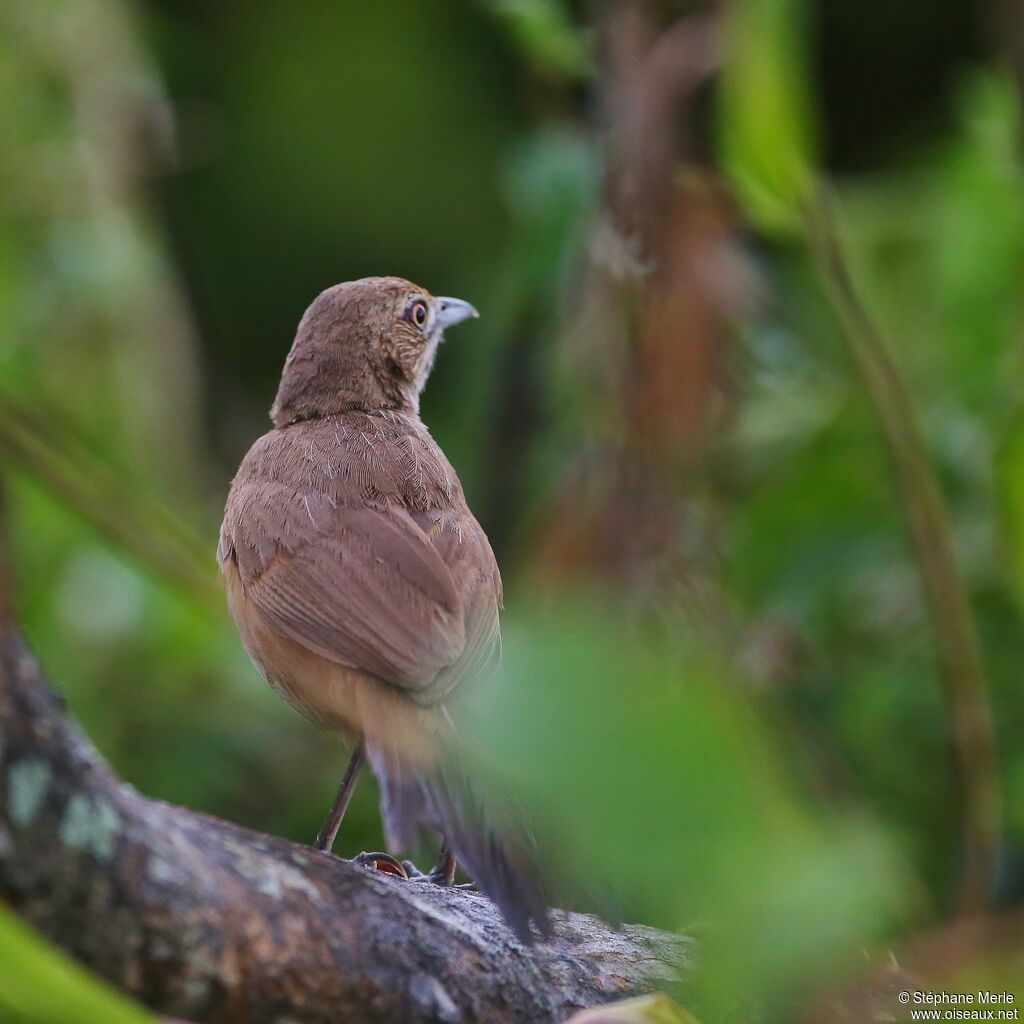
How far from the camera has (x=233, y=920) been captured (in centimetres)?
194

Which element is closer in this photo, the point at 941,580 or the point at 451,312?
the point at 941,580

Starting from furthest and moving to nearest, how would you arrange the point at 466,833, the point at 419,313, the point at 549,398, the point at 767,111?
the point at 549,398 < the point at 419,313 < the point at 466,833 < the point at 767,111

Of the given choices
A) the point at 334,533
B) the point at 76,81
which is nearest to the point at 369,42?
the point at 76,81

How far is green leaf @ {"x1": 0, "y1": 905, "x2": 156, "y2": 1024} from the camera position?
1.18 m

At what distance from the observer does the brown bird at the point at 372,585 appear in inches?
109

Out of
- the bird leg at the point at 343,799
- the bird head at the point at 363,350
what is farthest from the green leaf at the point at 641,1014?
the bird head at the point at 363,350

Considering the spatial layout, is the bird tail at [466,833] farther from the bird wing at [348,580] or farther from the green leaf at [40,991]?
the green leaf at [40,991]

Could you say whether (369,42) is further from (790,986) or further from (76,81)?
(790,986)

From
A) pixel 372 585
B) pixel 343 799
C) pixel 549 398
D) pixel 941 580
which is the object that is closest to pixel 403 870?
pixel 343 799

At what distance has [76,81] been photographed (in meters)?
6.52

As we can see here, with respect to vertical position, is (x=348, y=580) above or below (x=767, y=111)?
below

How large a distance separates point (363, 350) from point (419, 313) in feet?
0.89

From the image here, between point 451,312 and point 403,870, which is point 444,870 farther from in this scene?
point 451,312

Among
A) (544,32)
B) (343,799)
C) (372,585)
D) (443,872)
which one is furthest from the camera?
(544,32)
